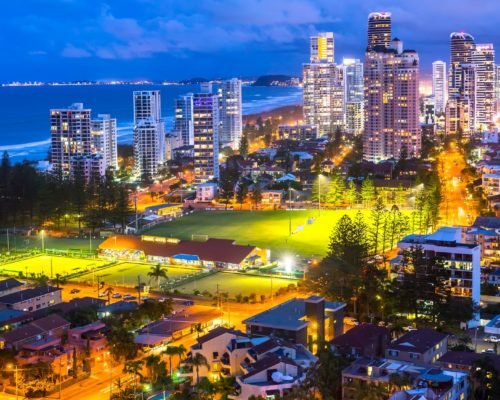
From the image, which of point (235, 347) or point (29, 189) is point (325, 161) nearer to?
point (29, 189)

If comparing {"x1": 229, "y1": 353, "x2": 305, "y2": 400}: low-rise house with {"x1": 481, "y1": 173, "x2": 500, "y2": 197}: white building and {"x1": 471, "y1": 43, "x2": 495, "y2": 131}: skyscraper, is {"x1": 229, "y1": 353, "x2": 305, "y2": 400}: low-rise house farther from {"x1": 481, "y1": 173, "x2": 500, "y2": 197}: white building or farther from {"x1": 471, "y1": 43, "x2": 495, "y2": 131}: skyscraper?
{"x1": 471, "y1": 43, "x2": 495, "y2": 131}: skyscraper

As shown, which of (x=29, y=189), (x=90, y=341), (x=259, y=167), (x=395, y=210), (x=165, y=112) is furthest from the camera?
(x=165, y=112)

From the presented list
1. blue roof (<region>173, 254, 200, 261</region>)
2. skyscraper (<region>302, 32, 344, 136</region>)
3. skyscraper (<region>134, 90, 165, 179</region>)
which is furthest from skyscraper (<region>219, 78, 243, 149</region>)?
blue roof (<region>173, 254, 200, 261</region>)

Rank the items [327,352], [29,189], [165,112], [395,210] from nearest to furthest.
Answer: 1. [327,352]
2. [395,210]
3. [29,189]
4. [165,112]

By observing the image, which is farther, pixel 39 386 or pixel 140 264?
pixel 140 264

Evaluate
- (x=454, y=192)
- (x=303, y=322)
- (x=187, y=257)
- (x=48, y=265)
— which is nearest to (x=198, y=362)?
(x=303, y=322)

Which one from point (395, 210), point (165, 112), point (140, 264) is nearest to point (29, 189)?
point (140, 264)

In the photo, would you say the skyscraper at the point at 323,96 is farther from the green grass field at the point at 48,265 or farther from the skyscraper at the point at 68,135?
the green grass field at the point at 48,265
